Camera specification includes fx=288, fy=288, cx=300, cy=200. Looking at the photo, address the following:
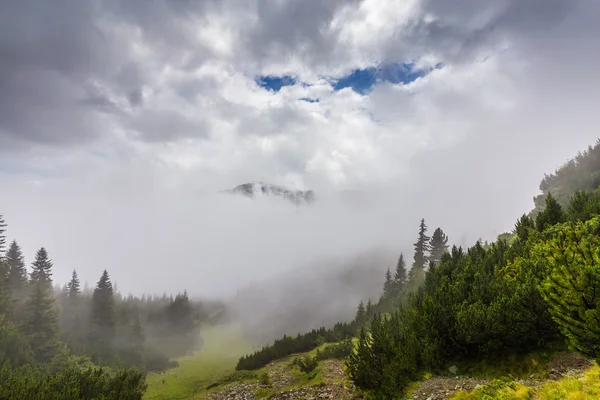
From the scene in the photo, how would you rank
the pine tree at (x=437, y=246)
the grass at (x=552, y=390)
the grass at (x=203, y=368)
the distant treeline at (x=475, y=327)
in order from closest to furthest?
the grass at (x=552, y=390)
the distant treeline at (x=475, y=327)
the grass at (x=203, y=368)
the pine tree at (x=437, y=246)

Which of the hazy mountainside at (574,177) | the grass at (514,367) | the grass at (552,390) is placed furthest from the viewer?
the hazy mountainside at (574,177)

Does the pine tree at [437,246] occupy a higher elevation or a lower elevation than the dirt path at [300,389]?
higher

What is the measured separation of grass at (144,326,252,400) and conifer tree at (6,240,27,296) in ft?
113

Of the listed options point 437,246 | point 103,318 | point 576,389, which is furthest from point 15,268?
point 437,246

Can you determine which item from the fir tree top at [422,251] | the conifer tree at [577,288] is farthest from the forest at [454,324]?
the fir tree top at [422,251]

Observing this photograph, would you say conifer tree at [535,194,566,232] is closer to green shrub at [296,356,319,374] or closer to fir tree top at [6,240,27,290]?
green shrub at [296,356,319,374]

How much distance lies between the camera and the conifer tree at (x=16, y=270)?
60225 mm

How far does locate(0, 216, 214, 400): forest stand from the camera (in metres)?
22.9

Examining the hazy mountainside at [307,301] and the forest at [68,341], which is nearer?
the forest at [68,341]

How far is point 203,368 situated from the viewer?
66938 mm

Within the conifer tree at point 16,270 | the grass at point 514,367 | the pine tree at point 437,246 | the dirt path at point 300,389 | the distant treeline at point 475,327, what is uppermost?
the conifer tree at point 16,270

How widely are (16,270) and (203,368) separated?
45792mm

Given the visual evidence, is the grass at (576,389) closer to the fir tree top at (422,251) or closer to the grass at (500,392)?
the grass at (500,392)

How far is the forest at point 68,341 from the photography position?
75.3ft
